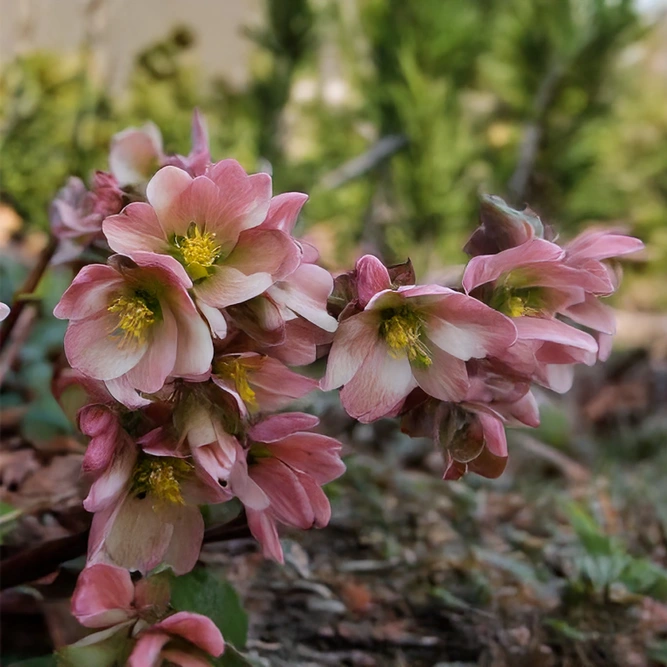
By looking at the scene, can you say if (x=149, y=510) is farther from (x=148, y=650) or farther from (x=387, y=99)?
(x=387, y=99)

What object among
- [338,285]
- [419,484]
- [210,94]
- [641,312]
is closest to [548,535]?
[419,484]

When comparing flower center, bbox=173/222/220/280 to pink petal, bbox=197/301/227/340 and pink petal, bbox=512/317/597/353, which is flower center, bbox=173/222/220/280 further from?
pink petal, bbox=512/317/597/353

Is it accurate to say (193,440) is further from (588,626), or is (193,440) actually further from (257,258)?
(588,626)

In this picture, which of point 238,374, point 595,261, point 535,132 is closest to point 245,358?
point 238,374

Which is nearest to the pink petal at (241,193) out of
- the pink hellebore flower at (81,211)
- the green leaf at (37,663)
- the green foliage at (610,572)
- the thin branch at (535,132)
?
the pink hellebore flower at (81,211)

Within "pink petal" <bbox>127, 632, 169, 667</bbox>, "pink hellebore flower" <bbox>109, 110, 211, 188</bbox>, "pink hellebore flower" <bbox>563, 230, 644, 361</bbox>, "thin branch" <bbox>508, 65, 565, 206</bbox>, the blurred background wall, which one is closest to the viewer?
"pink petal" <bbox>127, 632, 169, 667</bbox>

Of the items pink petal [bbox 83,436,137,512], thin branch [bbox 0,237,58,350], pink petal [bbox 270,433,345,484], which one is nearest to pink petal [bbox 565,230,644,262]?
pink petal [bbox 270,433,345,484]
